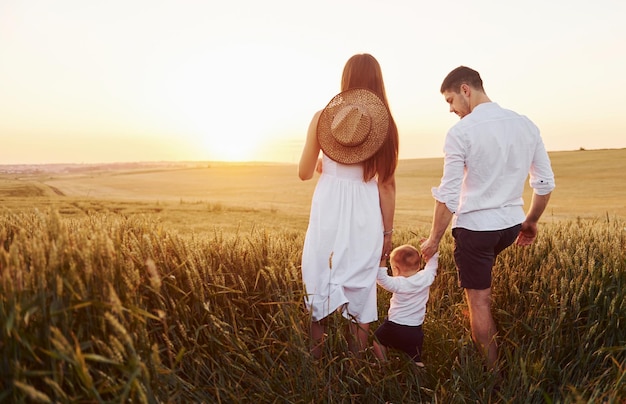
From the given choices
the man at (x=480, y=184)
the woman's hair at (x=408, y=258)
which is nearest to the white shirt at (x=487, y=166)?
the man at (x=480, y=184)

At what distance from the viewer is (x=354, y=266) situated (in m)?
3.58

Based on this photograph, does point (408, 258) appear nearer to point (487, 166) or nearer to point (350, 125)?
point (487, 166)

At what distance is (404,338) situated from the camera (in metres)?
3.77

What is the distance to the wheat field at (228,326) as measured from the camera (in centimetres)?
210

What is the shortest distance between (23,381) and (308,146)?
2.27 m

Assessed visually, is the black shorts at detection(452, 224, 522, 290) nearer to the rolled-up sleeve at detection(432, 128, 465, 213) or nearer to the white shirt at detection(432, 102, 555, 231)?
the white shirt at detection(432, 102, 555, 231)

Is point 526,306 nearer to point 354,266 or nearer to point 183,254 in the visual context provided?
Answer: point 354,266

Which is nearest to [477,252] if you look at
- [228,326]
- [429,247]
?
[429,247]

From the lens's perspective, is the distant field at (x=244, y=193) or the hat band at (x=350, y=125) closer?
the hat band at (x=350, y=125)

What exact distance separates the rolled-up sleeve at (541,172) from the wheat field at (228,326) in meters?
0.70

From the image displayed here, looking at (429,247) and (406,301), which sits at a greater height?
(429,247)

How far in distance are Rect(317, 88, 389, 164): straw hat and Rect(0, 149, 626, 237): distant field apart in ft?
17.8

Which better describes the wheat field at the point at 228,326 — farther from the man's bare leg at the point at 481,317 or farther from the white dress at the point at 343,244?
the white dress at the point at 343,244

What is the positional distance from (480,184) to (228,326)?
6.72ft
